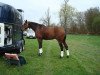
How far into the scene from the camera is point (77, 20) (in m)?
95.1

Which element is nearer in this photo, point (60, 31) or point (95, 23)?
point (60, 31)

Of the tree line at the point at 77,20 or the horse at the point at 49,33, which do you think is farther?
the tree line at the point at 77,20

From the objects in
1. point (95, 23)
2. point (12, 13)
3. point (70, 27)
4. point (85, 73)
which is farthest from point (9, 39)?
point (70, 27)

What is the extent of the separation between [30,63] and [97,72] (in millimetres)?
4003

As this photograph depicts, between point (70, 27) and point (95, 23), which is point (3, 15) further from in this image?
point (70, 27)

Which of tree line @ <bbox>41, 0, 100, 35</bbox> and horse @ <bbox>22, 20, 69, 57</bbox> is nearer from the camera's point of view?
horse @ <bbox>22, 20, 69, 57</bbox>

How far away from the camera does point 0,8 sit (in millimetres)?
16203

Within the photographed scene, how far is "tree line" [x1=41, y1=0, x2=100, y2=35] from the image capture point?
237ft

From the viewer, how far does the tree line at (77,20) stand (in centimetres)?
7238

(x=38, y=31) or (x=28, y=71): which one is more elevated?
(x=38, y=31)

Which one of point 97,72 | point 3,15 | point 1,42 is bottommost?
point 97,72

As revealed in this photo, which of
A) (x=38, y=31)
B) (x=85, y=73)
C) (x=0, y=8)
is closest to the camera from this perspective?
(x=85, y=73)

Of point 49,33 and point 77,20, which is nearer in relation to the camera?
point 49,33

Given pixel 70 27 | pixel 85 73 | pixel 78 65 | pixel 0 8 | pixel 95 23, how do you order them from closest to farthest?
1. pixel 85 73
2. pixel 78 65
3. pixel 0 8
4. pixel 95 23
5. pixel 70 27
